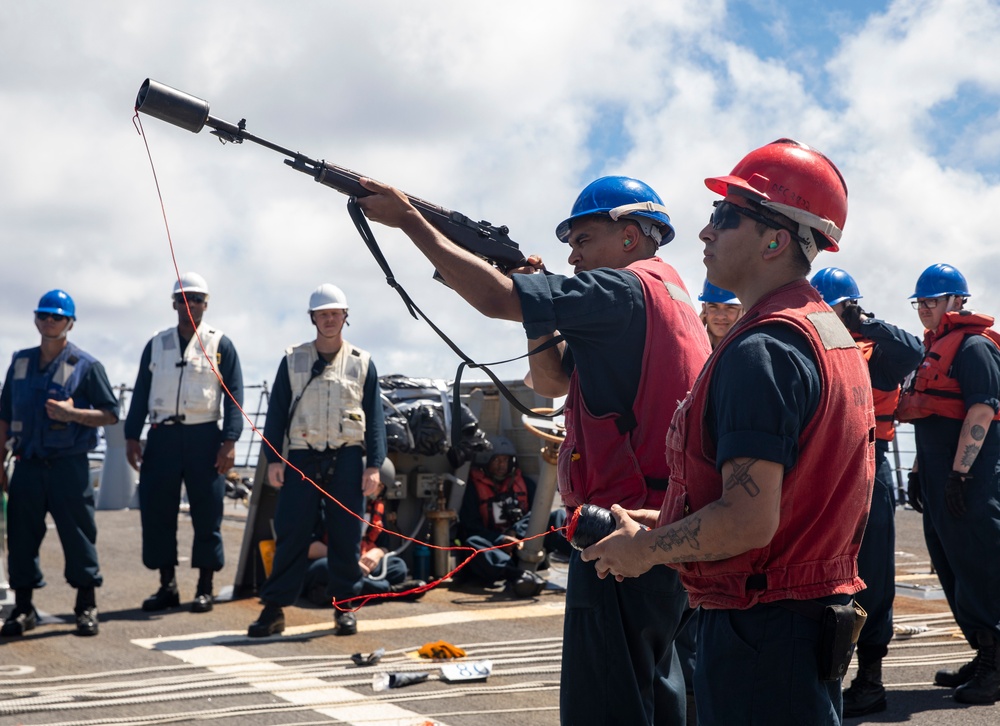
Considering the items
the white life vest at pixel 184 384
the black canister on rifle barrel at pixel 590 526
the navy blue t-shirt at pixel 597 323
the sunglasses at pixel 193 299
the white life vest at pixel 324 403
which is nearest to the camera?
the black canister on rifle barrel at pixel 590 526

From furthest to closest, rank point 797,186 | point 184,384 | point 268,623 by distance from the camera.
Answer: point 184,384 → point 268,623 → point 797,186

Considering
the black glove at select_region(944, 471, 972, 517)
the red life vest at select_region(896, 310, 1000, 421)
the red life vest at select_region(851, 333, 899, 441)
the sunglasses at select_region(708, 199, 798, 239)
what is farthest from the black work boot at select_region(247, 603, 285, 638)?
the sunglasses at select_region(708, 199, 798, 239)

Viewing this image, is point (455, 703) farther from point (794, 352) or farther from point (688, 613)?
point (794, 352)

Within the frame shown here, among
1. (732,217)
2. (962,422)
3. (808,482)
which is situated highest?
(732,217)

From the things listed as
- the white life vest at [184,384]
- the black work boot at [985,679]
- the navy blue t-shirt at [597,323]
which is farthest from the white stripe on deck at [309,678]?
the black work boot at [985,679]

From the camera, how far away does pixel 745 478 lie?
237 cm

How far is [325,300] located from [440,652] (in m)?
2.79

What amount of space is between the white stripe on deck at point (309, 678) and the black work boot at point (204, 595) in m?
0.87

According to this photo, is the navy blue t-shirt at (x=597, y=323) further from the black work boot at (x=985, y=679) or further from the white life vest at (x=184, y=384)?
the white life vest at (x=184, y=384)

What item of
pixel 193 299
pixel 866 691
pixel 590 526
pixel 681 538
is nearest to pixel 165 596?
pixel 193 299

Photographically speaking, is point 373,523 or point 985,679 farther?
point 373,523

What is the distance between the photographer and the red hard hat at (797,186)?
8.81 ft

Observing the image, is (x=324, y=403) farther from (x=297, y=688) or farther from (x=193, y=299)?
(x=297, y=688)

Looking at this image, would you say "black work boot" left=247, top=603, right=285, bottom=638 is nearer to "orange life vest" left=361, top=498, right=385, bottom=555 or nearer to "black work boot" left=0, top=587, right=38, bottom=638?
"orange life vest" left=361, top=498, right=385, bottom=555
